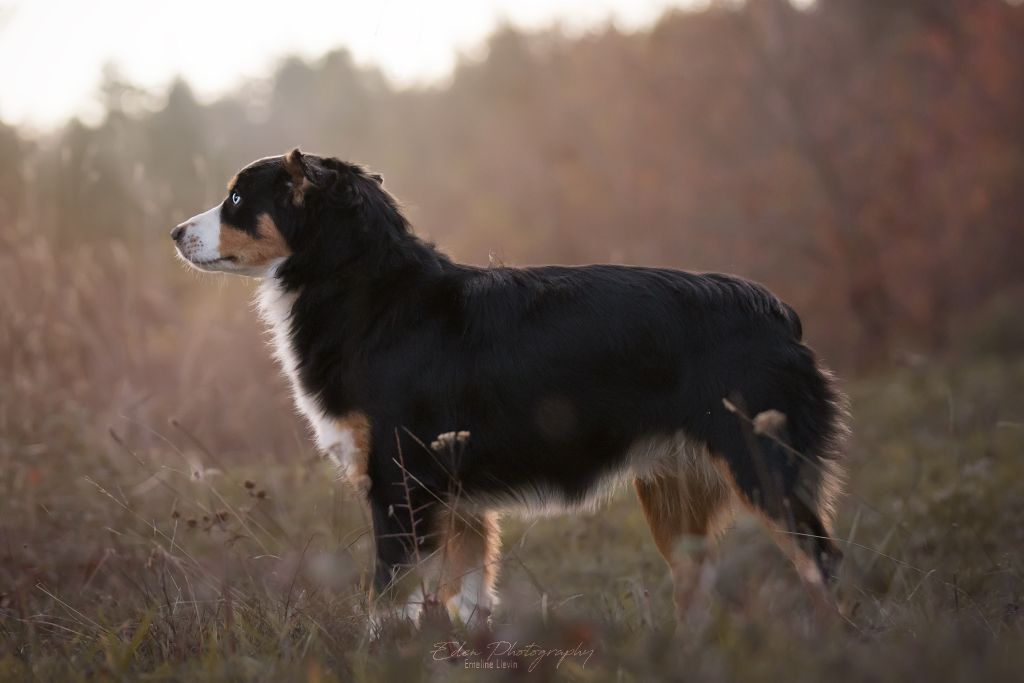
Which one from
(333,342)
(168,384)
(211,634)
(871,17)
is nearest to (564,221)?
(871,17)

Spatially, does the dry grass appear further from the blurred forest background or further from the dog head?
the dog head

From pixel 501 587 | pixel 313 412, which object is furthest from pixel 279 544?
pixel 501 587

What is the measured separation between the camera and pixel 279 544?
14.5 ft

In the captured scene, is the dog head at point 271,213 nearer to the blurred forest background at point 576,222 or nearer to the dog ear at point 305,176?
the dog ear at point 305,176

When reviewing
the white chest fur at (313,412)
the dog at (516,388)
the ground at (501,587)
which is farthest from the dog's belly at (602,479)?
the white chest fur at (313,412)

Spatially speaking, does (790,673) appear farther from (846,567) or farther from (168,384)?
(168,384)

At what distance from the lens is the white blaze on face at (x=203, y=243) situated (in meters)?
4.34

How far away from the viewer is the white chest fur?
154 inches

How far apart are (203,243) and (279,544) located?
4.49 feet

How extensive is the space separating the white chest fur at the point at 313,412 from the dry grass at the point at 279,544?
0.27m

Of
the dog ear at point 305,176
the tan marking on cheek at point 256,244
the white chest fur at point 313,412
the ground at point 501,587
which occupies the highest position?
the dog ear at point 305,176

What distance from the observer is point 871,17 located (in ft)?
54.0

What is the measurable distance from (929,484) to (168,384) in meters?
5.73

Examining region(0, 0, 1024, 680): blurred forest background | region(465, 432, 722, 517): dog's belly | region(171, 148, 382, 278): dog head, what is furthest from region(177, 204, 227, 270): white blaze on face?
region(465, 432, 722, 517): dog's belly
